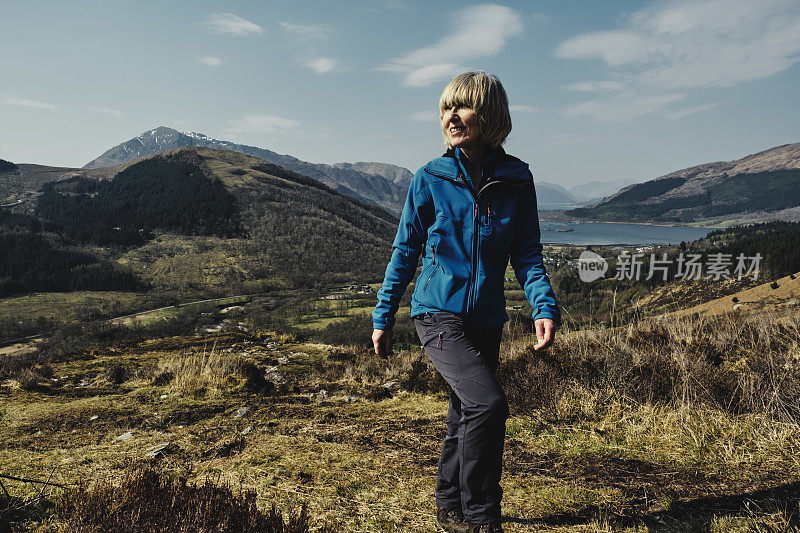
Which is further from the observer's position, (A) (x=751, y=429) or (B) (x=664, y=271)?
(B) (x=664, y=271)

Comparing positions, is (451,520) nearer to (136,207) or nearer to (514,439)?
(514,439)

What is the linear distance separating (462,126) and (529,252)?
0.82 meters

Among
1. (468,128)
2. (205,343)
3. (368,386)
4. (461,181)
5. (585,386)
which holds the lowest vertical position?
(205,343)

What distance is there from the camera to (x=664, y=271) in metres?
43.2

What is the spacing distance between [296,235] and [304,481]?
72.5m

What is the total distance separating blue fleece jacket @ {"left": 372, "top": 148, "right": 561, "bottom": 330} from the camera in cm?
215

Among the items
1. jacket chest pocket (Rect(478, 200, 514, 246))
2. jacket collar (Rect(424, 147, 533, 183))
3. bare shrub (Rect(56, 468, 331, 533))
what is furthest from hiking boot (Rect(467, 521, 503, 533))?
jacket collar (Rect(424, 147, 533, 183))

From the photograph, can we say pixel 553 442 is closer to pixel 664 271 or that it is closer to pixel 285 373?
pixel 285 373

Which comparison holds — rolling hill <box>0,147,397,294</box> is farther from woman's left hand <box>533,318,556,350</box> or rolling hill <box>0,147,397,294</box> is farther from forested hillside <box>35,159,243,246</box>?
woman's left hand <box>533,318,556,350</box>

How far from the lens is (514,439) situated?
3.66 metres

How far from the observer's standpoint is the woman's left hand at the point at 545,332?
2.07 meters

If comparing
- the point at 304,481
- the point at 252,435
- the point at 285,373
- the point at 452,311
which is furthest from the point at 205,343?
the point at 452,311

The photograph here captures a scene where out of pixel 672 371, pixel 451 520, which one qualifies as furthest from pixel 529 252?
pixel 672 371

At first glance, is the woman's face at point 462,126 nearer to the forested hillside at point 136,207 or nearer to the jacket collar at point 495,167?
the jacket collar at point 495,167
